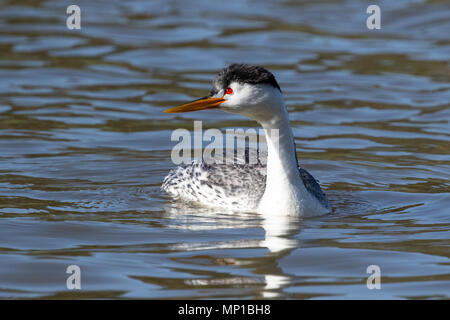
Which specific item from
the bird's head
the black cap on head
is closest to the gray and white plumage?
the bird's head

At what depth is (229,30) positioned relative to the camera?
69.9ft

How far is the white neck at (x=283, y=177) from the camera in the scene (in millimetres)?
9875

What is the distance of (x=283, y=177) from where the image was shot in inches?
392

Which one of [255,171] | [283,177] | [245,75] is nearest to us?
[245,75]

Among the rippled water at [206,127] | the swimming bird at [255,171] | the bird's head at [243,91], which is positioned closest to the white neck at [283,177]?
the swimming bird at [255,171]

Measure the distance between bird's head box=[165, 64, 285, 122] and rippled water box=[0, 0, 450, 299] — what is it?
1191 mm

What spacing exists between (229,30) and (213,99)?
473 inches

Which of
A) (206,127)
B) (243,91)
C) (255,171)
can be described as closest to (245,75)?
(243,91)

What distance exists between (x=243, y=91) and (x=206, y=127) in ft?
18.6

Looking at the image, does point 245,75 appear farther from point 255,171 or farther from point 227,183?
point 255,171

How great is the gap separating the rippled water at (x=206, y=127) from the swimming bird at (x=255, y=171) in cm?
25

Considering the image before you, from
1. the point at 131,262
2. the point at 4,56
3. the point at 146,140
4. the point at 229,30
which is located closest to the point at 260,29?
the point at 229,30
